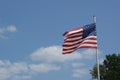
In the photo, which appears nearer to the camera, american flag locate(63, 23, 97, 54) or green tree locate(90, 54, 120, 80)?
american flag locate(63, 23, 97, 54)

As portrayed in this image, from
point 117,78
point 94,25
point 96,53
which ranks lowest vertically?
point 96,53

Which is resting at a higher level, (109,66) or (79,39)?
(109,66)

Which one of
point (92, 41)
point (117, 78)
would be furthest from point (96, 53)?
point (117, 78)

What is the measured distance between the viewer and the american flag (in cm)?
3566

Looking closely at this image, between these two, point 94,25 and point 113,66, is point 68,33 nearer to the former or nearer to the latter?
point 94,25

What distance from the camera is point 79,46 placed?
116 feet

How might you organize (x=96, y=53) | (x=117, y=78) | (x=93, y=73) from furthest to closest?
(x=93, y=73) < (x=117, y=78) < (x=96, y=53)

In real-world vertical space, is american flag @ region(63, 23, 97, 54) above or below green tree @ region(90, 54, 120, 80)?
below

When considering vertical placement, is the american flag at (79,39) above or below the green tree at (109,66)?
below

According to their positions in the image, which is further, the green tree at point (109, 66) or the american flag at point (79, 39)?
the green tree at point (109, 66)

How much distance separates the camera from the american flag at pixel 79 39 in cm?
3566

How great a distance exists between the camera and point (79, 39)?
118 feet

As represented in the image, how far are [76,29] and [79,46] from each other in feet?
5.27

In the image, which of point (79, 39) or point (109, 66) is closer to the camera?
point (79, 39)
